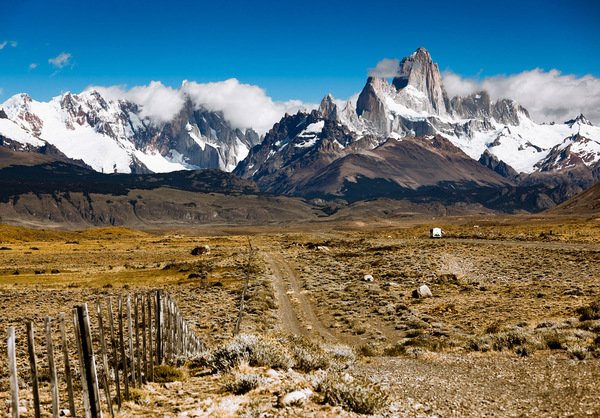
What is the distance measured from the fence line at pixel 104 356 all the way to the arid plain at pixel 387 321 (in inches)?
27.2

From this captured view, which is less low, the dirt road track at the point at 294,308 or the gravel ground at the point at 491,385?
the gravel ground at the point at 491,385

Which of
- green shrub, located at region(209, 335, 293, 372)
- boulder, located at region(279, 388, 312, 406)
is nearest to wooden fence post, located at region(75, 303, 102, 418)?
boulder, located at region(279, 388, 312, 406)

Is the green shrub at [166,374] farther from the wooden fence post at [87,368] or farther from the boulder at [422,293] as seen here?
the boulder at [422,293]

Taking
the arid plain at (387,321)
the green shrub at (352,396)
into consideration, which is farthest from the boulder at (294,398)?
the green shrub at (352,396)

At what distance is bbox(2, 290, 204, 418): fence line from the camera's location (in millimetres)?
9219

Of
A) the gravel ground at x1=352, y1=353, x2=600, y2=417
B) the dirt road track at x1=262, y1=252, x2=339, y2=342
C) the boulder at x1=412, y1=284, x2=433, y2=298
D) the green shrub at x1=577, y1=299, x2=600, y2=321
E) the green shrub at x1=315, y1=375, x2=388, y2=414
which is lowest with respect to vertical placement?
the dirt road track at x1=262, y1=252, x2=339, y2=342

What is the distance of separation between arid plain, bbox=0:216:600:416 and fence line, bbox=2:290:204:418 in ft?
2.27

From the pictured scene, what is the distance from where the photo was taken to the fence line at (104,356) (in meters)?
9.22

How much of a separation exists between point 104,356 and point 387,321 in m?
22.6

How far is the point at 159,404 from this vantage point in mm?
12844

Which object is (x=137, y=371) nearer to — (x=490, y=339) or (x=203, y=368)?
(x=203, y=368)

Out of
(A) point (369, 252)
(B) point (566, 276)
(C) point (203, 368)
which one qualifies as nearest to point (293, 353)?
(C) point (203, 368)

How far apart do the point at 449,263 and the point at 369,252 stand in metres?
20.5

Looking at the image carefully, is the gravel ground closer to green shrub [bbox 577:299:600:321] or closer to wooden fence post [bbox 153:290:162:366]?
wooden fence post [bbox 153:290:162:366]
